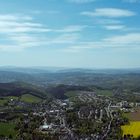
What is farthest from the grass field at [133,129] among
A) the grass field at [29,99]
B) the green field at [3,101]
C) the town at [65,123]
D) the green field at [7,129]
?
the grass field at [29,99]

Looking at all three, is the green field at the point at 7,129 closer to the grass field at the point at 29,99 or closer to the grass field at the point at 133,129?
the grass field at the point at 133,129

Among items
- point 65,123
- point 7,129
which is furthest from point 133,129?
point 7,129

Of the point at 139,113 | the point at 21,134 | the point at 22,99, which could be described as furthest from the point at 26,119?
the point at 22,99

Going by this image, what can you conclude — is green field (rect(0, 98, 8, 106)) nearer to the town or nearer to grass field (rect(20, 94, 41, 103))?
the town

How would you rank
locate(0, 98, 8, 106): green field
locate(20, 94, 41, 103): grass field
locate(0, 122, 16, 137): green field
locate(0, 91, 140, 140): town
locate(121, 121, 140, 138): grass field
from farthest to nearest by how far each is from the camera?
locate(20, 94, 41, 103): grass field → locate(0, 98, 8, 106): green field → locate(0, 122, 16, 137): green field → locate(121, 121, 140, 138): grass field → locate(0, 91, 140, 140): town

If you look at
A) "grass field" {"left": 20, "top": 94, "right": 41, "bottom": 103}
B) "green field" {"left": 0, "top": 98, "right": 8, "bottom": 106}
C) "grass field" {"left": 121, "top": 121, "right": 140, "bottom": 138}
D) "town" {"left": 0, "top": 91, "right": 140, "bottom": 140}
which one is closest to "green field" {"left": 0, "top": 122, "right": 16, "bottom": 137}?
"town" {"left": 0, "top": 91, "right": 140, "bottom": 140}

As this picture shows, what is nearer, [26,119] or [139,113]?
[26,119]

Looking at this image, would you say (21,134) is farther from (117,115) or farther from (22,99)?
(22,99)
